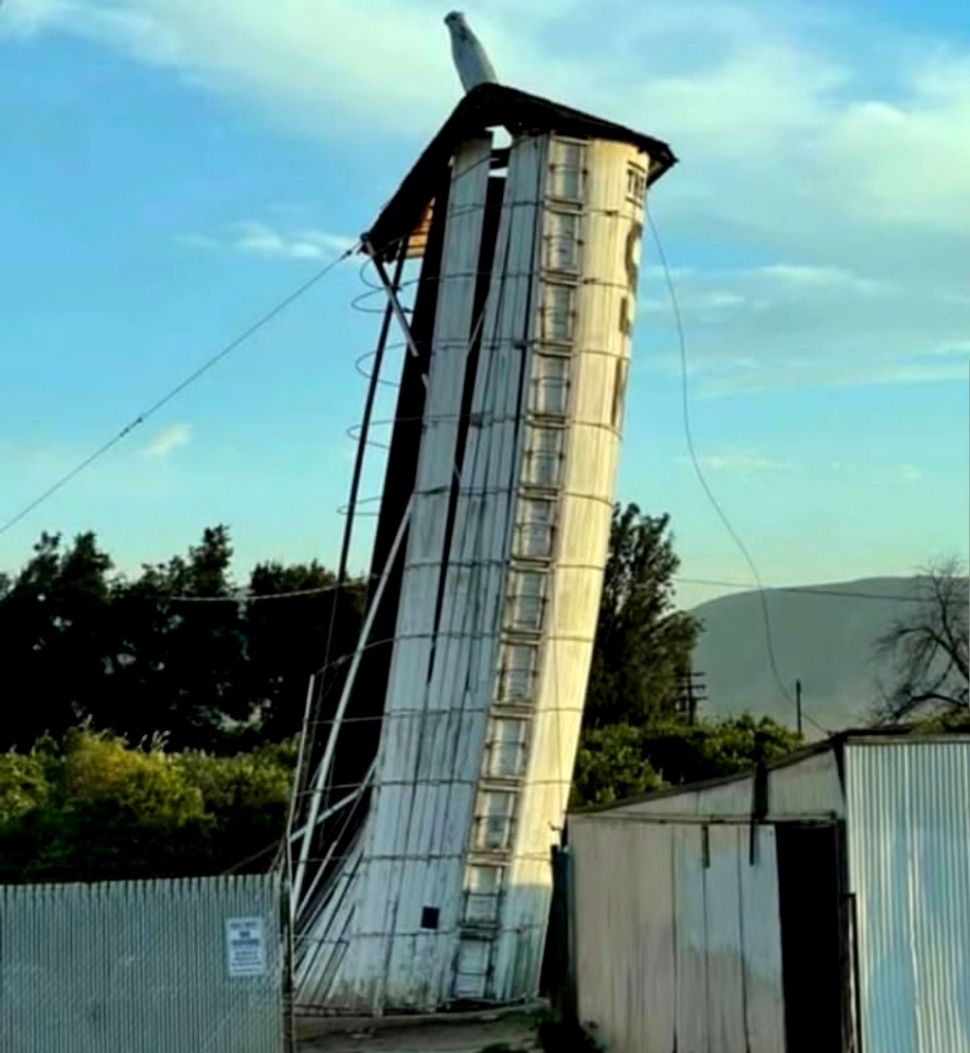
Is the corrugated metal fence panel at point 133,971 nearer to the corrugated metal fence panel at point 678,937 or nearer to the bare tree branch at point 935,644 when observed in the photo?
the corrugated metal fence panel at point 678,937

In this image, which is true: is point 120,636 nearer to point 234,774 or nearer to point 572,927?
point 234,774

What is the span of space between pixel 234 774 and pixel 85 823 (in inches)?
147

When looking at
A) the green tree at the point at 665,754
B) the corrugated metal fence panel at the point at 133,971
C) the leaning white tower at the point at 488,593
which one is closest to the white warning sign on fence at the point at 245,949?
the corrugated metal fence panel at the point at 133,971

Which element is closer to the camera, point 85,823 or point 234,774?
point 85,823

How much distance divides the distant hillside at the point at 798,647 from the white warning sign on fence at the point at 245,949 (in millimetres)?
93037

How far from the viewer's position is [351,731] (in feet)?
90.1

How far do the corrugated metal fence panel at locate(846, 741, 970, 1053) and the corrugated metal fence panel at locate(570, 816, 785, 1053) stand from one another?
3.15 ft

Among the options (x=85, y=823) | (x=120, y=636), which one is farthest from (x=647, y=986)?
(x=120, y=636)

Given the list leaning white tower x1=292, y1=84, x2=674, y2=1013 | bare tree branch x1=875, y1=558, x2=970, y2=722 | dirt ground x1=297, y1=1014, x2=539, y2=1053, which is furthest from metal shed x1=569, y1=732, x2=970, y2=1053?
bare tree branch x1=875, y1=558, x2=970, y2=722

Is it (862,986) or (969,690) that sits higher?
(969,690)

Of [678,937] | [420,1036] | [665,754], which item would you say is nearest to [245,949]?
[678,937]

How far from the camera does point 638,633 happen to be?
6750cm

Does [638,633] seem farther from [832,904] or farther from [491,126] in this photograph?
[832,904]

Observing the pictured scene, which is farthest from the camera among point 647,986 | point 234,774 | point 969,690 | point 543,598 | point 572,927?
point 969,690
